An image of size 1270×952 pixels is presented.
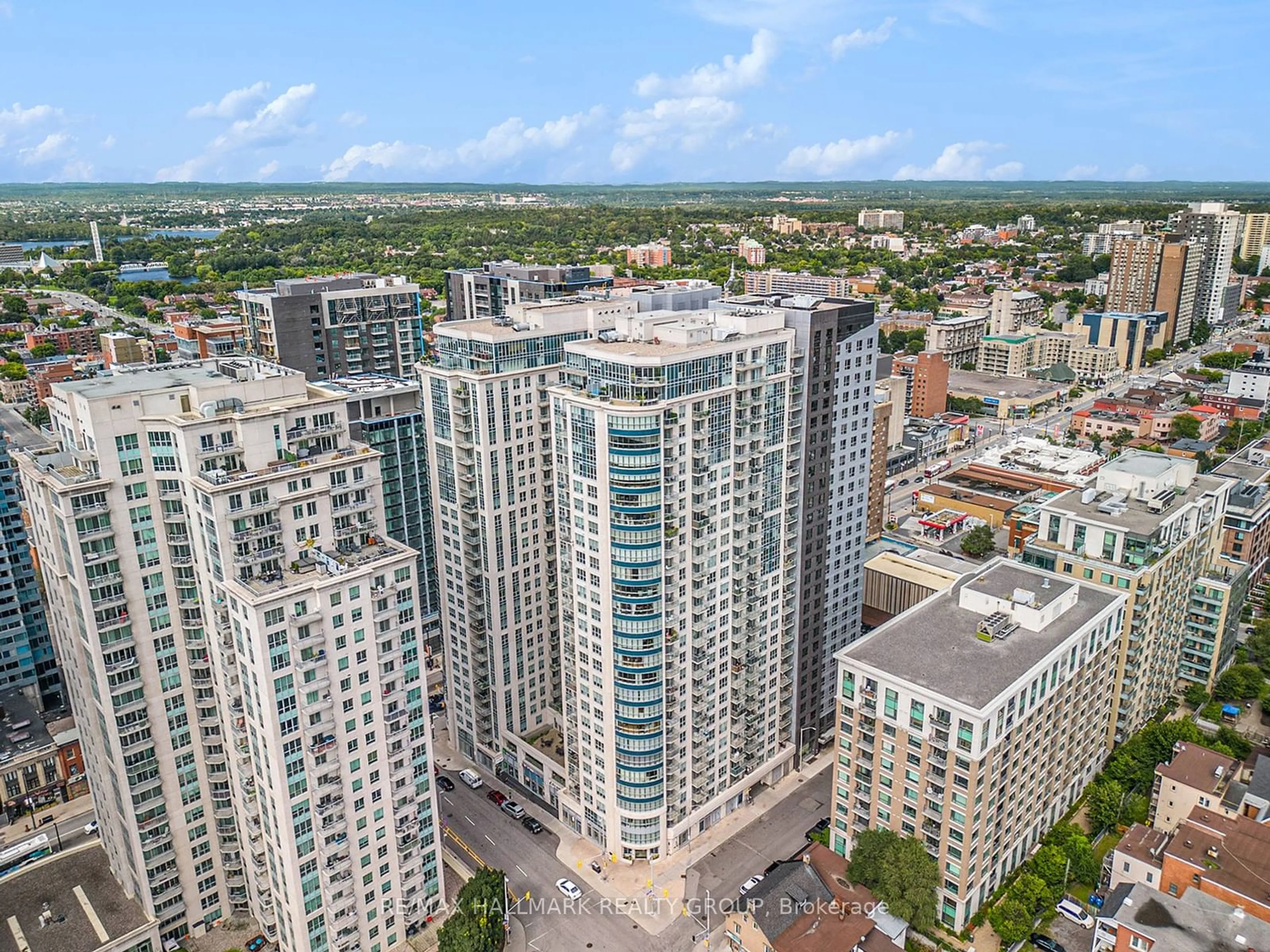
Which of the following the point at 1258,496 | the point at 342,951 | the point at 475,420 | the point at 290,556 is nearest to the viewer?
the point at 290,556

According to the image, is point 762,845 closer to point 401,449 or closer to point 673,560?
point 673,560

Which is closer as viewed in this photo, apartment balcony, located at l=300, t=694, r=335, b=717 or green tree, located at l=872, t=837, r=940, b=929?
apartment balcony, located at l=300, t=694, r=335, b=717

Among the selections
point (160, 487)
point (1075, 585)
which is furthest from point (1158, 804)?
point (160, 487)

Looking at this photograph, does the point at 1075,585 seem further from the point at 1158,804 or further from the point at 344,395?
the point at 344,395

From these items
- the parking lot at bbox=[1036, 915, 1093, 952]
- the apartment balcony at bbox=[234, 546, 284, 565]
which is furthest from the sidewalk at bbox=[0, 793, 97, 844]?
the parking lot at bbox=[1036, 915, 1093, 952]

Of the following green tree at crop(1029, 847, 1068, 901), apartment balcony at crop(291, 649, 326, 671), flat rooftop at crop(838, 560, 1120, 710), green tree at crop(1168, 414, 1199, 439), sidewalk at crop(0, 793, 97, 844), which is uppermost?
apartment balcony at crop(291, 649, 326, 671)

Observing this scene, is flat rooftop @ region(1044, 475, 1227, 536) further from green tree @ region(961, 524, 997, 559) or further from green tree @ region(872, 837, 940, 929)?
green tree @ region(872, 837, 940, 929)

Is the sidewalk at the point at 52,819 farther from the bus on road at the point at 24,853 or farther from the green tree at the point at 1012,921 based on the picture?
the green tree at the point at 1012,921
